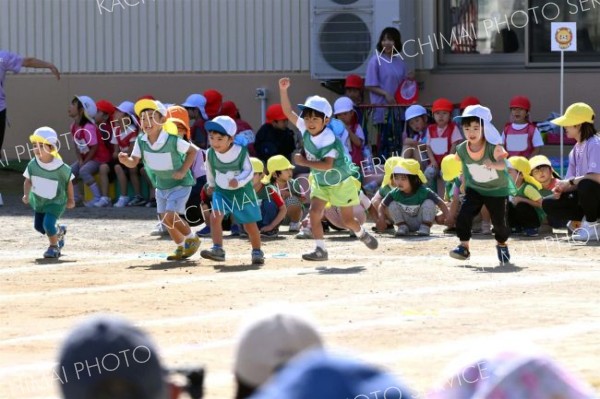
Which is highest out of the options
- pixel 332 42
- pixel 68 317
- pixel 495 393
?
pixel 332 42

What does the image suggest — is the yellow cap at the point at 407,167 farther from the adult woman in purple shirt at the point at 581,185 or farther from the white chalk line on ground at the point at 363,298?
the white chalk line on ground at the point at 363,298

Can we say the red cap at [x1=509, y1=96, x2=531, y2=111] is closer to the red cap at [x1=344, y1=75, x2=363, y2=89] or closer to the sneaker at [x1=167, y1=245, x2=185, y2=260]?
the red cap at [x1=344, y1=75, x2=363, y2=89]

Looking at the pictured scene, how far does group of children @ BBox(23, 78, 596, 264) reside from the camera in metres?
12.6

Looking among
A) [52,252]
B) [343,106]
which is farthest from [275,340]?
[343,106]

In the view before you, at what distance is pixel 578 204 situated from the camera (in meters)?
14.4

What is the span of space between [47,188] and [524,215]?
5.01 m

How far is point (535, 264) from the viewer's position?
12305 millimetres

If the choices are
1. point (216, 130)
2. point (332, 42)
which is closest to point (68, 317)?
point (216, 130)

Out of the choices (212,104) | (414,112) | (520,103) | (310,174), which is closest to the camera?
(310,174)

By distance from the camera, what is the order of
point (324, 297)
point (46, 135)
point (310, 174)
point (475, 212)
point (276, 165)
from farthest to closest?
point (276, 165), point (46, 135), point (310, 174), point (475, 212), point (324, 297)

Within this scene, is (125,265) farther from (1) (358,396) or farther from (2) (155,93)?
(1) (358,396)

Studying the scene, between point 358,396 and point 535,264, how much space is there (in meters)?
10.3

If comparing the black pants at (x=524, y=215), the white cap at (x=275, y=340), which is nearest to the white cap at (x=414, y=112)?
the black pants at (x=524, y=215)

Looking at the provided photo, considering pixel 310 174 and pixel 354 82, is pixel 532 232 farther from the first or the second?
pixel 354 82
